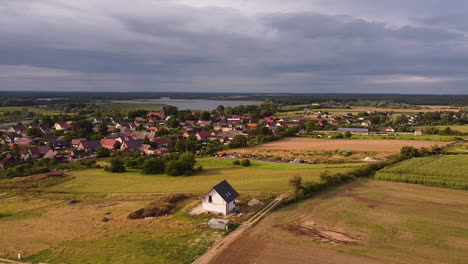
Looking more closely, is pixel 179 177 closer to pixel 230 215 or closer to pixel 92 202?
pixel 92 202

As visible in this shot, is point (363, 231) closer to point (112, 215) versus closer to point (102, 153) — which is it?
point (112, 215)

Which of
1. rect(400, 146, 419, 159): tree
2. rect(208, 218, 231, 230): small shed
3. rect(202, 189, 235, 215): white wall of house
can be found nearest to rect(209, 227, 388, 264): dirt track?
rect(208, 218, 231, 230): small shed

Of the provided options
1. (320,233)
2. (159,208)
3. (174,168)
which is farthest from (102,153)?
(320,233)

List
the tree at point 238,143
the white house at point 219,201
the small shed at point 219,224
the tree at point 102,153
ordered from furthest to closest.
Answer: the tree at point 238,143 < the tree at point 102,153 < the white house at point 219,201 < the small shed at point 219,224

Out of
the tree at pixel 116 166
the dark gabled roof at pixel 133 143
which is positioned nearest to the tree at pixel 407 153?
the tree at pixel 116 166

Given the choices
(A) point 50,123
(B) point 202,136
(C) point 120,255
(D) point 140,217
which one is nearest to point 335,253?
(C) point 120,255

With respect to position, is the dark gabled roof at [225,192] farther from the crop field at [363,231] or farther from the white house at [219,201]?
the crop field at [363,231]
